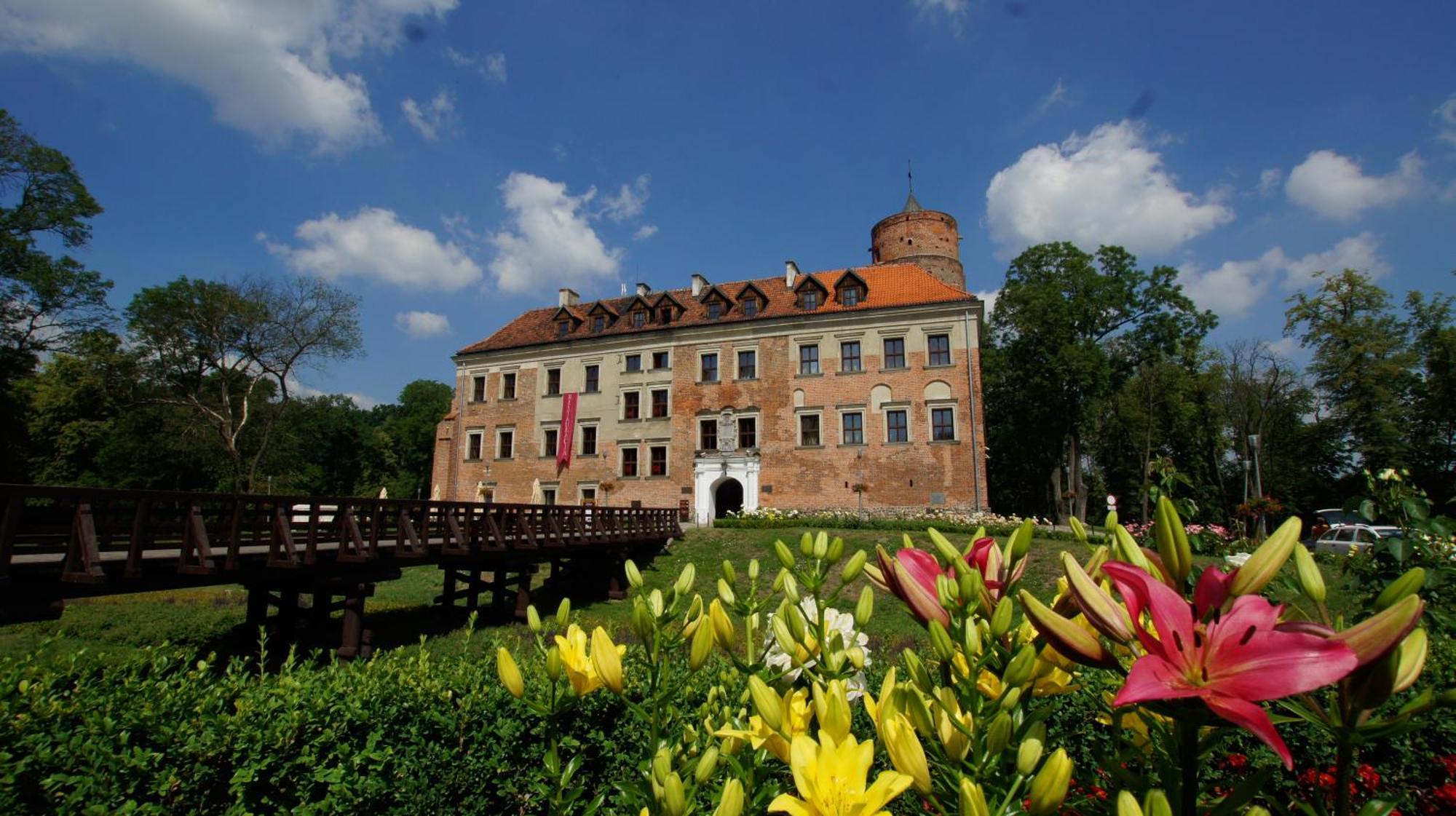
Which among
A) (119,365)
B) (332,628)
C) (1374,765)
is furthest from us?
(119,365)

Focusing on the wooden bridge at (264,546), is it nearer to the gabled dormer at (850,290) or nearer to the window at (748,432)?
the window at (748,432)

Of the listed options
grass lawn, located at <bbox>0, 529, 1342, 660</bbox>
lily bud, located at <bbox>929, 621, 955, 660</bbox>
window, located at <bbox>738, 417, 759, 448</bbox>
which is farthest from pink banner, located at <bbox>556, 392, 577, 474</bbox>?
lily bud, located at <bbox>929, 621, 955, 660</bbox>

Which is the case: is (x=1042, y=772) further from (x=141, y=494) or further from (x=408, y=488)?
(x=408, y=488)

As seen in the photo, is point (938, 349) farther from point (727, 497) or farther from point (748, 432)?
point (727, 497)

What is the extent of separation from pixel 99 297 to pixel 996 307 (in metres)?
45.7

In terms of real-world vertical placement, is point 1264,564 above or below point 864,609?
above

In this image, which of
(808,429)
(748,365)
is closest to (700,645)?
(808,429)

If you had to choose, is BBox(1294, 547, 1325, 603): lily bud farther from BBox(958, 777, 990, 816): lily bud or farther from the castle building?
the castle building

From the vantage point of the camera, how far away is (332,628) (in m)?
12.8

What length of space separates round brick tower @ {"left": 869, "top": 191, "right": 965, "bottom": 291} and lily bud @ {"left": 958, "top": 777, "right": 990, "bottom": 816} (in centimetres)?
3877

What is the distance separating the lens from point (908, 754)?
111 cm

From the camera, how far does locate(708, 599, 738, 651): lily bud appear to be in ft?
5.14

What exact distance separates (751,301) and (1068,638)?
32.9 m

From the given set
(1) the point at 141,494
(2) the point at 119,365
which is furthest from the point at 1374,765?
(2) the point at 119,365
